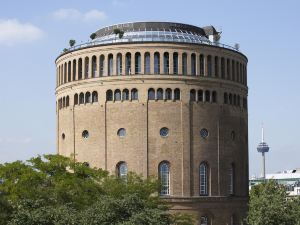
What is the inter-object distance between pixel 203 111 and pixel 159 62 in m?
6.30

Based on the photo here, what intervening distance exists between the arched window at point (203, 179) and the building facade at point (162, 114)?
95mm

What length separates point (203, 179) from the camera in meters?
59.4

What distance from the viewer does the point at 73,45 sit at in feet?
209

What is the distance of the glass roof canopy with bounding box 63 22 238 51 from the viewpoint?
6075 centimetres

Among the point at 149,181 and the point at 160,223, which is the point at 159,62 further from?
the point at 160,223

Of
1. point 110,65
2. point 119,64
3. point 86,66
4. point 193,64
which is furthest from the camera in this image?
point 86,66

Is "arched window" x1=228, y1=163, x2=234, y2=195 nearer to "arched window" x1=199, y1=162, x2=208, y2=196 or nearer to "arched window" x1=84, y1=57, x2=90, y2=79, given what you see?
"arched window" x1=199, y1=162, x2=208, y2=196

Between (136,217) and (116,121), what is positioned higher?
(116,121)

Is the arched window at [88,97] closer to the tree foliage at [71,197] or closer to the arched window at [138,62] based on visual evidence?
the arched window at [138,62]

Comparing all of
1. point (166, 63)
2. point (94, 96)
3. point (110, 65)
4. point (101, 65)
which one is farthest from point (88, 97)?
point (166, 63)

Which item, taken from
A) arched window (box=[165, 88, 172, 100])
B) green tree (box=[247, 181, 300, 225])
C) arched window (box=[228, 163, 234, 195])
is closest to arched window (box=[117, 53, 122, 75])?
arched window (box=[165, 88, 172, 100])

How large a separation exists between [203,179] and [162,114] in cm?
739

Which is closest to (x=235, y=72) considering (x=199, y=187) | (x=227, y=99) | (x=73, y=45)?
(x=227, y=99)

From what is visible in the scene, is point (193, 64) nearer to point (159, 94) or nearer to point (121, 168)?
point (159, 94)
